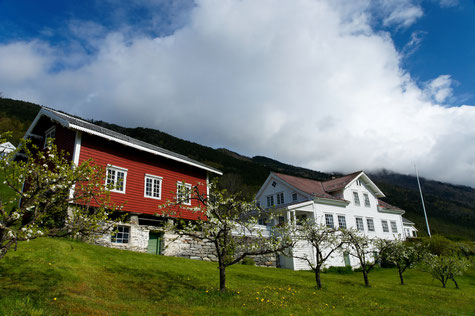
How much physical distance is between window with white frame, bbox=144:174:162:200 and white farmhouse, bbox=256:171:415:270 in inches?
549

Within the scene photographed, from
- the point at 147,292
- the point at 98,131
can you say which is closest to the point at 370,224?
the point at 98,131

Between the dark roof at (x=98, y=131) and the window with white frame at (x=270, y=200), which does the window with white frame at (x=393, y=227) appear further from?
the dark roof at (x=98, y=131)

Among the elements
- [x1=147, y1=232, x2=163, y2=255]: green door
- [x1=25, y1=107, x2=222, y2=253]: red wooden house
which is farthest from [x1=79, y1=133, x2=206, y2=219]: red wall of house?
[x1=147, y1=232, x2=163, y2=255]: green door

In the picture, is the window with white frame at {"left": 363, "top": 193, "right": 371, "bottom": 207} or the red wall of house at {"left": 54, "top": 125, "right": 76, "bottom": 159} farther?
the window with white frame at {"left": 363, "top": 193, "right": 371, "bottom": 207}

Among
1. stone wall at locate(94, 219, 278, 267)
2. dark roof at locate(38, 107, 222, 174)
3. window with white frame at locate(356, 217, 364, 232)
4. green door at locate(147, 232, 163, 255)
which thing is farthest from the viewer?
window with white frame at locate(356, 217, 364, 232)

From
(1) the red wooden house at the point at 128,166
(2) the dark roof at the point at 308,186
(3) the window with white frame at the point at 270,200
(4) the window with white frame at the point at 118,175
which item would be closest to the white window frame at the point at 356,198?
(2) the dark roof at the point at 308,186

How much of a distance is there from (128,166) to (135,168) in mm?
561

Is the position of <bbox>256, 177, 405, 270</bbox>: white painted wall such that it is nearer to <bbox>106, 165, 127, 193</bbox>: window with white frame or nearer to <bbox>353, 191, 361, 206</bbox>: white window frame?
<bbox>353, 191, 361, 206</bbox>: white window frame

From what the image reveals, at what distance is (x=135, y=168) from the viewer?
2208 cm

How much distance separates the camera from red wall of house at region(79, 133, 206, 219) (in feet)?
65.7

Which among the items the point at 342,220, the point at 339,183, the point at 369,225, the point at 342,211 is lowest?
the point at 369,225

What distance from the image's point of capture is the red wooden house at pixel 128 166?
19484 mm

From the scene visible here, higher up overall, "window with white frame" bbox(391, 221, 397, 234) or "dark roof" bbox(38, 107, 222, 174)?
"dark roof" bbox(38, 107, 222, 174)

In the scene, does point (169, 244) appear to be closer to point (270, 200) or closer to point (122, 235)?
point (122, 235)
